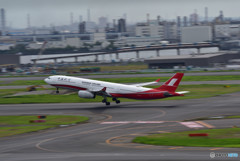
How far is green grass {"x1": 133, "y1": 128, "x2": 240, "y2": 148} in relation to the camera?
113 ft

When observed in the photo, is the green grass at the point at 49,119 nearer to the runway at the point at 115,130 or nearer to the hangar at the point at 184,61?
the runway at the point at 115,130

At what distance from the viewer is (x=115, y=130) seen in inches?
1750

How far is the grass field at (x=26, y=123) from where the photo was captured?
4705 cm

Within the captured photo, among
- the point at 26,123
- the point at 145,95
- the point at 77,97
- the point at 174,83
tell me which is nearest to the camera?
the point at 26,123

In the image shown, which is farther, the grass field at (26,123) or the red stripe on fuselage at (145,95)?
the red stripe on fuselage at (145,95)

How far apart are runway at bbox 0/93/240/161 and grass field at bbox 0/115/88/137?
2393 mm

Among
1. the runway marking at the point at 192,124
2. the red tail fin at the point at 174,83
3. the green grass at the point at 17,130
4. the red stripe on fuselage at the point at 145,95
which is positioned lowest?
the green grass at the point at 17,130

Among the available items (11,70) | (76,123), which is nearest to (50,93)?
(76,123)

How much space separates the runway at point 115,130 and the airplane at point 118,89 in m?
2.04

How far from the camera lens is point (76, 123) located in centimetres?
5138

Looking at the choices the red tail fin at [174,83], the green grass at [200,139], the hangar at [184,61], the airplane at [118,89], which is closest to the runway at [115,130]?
the green grass at [200,139]

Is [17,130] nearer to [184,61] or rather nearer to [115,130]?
[115,130]

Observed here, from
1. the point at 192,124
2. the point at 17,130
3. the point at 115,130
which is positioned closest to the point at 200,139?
the point at 192,124

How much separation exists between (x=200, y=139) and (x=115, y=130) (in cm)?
1161
